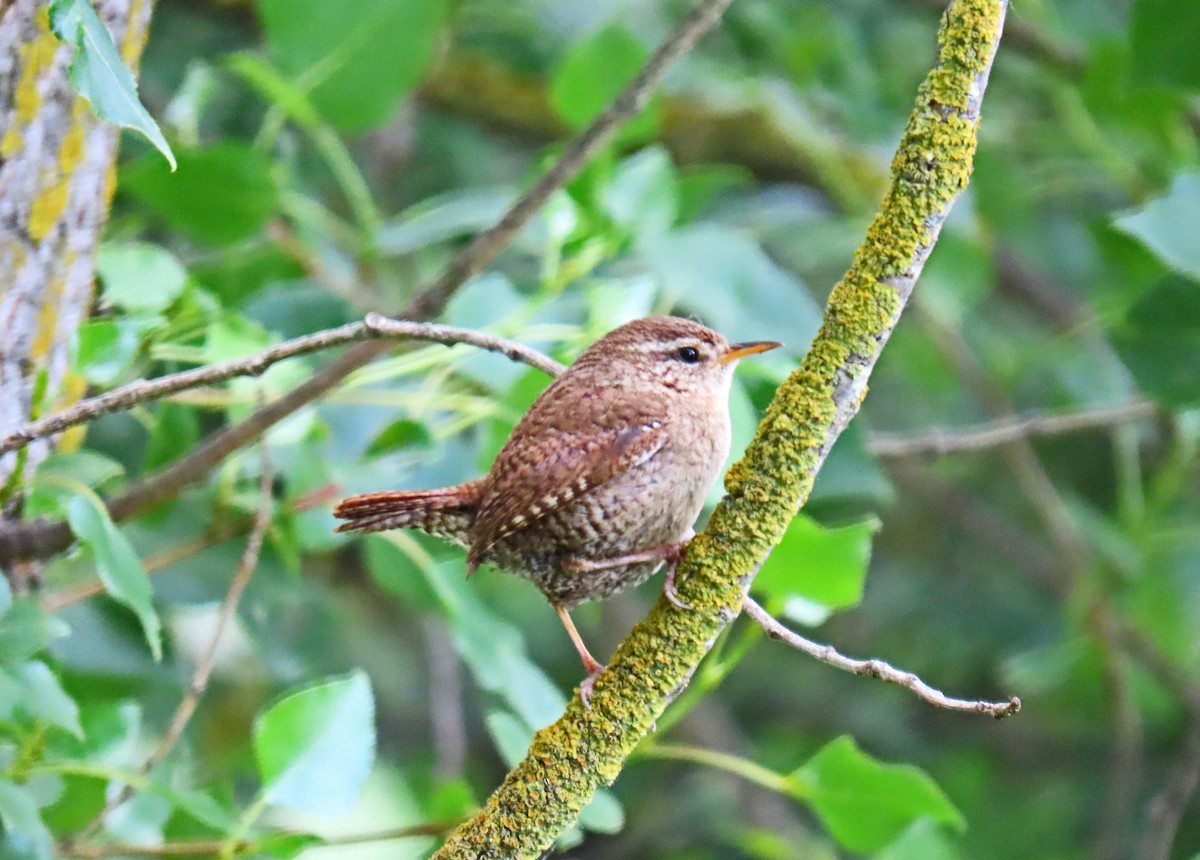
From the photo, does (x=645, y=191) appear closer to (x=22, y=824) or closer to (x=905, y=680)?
(x=905, y=680)

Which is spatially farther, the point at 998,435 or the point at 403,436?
the point at 998,435

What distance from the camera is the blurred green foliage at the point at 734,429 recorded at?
2.13 m

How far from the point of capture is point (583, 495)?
219cm

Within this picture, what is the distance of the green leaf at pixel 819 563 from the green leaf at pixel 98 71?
1037mm

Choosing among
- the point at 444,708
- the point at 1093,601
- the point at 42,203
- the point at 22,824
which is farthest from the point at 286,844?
the point at 1093,601

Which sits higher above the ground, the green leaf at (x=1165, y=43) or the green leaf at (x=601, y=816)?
the green leaf at (x=1165, y=43)

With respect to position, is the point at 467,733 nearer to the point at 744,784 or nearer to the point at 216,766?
the point at 744,784

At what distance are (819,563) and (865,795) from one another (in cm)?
39

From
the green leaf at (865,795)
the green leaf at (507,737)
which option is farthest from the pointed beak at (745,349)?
the green leaf at (507,737)

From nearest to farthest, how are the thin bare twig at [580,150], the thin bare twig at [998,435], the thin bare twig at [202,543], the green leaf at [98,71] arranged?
the green leaf at [98,71], the thin bare twig at [580,150], the thin bare twig at [202,543], the thin bare twig at [998,435]

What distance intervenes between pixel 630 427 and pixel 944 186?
81 cm

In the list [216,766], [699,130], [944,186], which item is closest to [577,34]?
[699,130]

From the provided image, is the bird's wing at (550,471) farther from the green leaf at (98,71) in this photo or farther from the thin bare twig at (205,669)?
the green leaf at (98,71)

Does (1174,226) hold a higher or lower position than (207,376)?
higher
